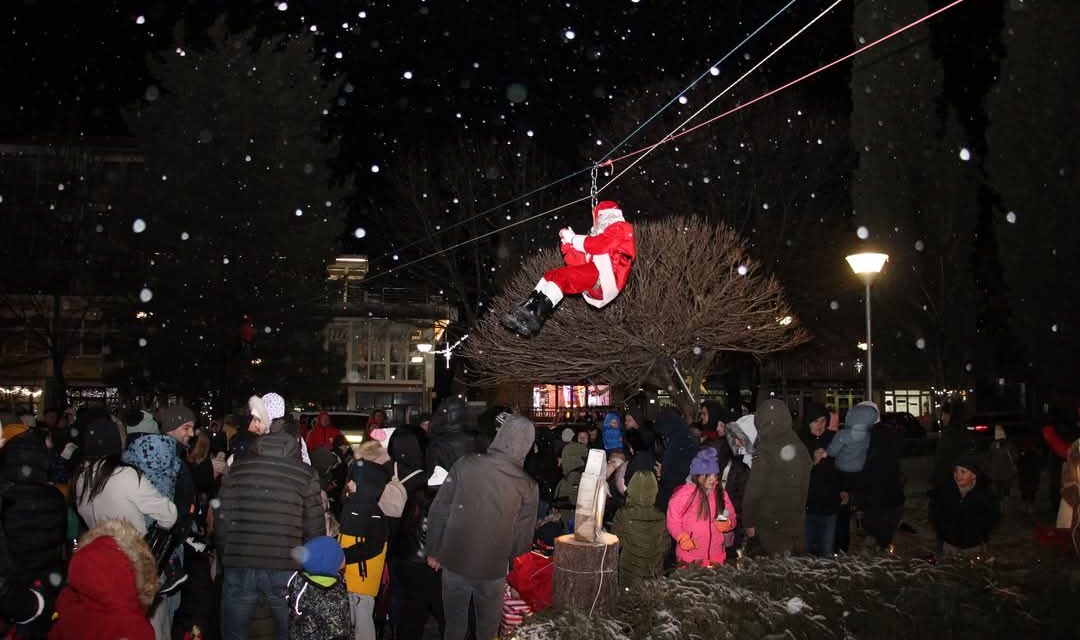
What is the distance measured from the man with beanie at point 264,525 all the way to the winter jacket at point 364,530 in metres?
0.85

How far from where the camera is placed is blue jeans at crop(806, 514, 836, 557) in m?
8.23

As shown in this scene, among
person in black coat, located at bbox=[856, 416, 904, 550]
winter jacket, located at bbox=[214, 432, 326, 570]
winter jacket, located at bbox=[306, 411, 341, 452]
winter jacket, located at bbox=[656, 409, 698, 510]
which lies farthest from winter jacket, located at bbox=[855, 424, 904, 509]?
winter jacket, located at bbox=[306, 411, 341, 452]

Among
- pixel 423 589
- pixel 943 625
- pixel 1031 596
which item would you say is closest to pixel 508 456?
pixel 423 589

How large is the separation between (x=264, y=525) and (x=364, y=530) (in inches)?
44.6

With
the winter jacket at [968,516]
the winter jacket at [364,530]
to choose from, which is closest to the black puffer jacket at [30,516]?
the winter jacket at [364,530]

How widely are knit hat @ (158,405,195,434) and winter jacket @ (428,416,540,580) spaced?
8.28ft

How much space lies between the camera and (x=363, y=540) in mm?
6312

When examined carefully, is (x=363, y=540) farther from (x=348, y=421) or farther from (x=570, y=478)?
(x=348, y=421)

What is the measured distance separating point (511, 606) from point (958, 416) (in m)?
5.90

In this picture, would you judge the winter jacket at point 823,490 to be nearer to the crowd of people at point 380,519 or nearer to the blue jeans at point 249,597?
the crowd of people at point 380,519

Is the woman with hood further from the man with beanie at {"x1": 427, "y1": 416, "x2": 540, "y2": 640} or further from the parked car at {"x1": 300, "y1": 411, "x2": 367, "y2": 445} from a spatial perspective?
the parked car at {"x1": 300, "y1": 411, "x2": 367, "y2": 445}

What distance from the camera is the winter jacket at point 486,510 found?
216 inches

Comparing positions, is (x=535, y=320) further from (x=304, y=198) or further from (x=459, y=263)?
(x=459, y=263)

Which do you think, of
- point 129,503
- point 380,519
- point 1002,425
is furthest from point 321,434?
point 1002,425
